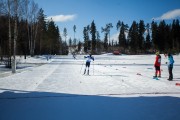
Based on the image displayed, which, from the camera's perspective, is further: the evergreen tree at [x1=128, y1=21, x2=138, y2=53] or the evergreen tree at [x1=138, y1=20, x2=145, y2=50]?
the evergreen tree at [x1=138, y1=20, x2=145, y2=50]

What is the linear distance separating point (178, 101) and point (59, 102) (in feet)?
14.1

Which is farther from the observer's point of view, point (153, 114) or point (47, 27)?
point (47, 27)

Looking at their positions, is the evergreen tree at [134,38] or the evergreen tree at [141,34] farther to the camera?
the evergreen tree at [141,34]

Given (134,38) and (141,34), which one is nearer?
(134,38)

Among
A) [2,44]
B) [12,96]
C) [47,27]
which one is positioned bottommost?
[12,96]

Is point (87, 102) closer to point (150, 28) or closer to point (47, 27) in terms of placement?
point (47, 27)

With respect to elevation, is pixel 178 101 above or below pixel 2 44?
below

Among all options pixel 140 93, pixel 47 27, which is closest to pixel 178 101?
pixel 140 93

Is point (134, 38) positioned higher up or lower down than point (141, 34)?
lower down

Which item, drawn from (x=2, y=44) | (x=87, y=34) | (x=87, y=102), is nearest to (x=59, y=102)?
(x=87, y=102)

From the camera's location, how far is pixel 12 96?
11000 mm

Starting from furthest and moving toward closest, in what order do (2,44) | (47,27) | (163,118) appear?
(47,27)
(2,44)
(163,118)

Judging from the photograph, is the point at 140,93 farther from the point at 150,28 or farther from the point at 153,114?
the point at 150,28

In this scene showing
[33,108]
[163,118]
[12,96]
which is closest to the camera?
[163,118]
